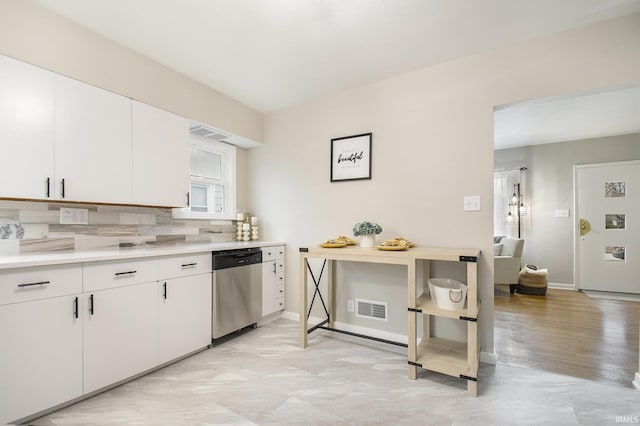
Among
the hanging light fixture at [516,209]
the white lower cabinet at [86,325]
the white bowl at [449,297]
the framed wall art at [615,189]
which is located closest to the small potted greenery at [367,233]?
the white bowl at [449,297]

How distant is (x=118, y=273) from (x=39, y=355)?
1.74 ft

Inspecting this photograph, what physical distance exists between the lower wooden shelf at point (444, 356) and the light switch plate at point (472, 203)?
1.10m

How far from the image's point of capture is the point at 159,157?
2354mm

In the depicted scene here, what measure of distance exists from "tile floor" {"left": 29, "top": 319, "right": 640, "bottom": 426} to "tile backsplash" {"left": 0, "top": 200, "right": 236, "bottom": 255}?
108cm

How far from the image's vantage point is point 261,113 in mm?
3438

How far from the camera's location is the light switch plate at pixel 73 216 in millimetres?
2041

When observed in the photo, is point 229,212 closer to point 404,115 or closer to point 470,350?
point 404,115

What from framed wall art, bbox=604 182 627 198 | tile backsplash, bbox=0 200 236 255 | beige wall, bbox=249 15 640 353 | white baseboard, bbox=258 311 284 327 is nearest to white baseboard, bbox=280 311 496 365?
beige wall, bbox=249 15 640 353

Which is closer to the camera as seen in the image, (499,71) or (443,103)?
(499,71)

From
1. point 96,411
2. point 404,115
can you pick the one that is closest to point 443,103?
point 404,115

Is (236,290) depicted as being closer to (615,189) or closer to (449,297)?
(449,297)

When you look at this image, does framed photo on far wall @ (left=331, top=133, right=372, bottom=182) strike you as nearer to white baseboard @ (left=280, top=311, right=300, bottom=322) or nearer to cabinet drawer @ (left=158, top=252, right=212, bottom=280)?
cabinet drawer @ (left=158, top=252, right=212, bottom=280)

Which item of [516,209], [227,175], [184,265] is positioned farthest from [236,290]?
[516,209]

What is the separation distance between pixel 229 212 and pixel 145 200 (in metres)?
1.18
